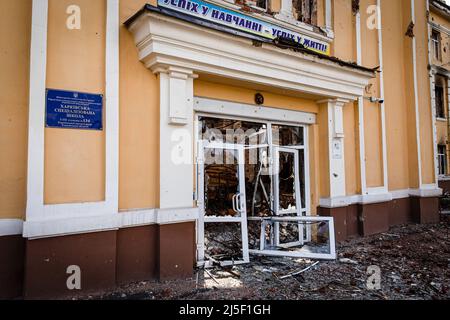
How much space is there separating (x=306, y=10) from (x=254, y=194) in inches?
156

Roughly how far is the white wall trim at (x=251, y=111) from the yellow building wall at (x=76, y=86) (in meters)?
1.57

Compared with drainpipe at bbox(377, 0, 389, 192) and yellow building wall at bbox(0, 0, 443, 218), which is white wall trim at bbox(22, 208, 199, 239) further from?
drainpipe at bbox(377, 0, 389, 192)

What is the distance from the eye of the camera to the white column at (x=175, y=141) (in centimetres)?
409

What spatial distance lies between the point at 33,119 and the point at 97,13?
1.59 m

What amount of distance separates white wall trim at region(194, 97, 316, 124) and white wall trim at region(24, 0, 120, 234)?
54.1 inches

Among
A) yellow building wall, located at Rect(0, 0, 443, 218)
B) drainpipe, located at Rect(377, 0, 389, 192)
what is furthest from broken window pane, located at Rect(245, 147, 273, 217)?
drainpipe, located at Rect(377, 0, 389, 192)

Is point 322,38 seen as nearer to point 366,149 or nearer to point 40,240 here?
point 366,149

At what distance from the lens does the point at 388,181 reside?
7543 millimetres

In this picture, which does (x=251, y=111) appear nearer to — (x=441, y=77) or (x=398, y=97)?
(x=398, y=97)

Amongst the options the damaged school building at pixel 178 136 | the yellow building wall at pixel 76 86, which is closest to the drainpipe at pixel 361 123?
the damaged school building at pixel 178 136

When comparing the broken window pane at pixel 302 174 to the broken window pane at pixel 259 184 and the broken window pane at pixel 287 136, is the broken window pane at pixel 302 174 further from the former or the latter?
the broken window pane at pixel 259 184

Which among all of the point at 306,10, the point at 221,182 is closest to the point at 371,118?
the point at 306,10

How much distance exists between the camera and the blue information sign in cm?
349

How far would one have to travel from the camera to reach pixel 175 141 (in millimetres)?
4164
